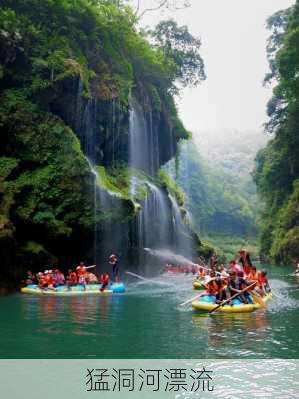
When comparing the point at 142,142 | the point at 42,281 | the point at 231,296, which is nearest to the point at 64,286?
the point at 42,281

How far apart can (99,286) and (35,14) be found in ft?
52.0

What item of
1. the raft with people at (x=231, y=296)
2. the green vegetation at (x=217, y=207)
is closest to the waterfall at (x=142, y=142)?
the raft with people at (x=231, y=296)

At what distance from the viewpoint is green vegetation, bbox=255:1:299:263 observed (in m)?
32.8

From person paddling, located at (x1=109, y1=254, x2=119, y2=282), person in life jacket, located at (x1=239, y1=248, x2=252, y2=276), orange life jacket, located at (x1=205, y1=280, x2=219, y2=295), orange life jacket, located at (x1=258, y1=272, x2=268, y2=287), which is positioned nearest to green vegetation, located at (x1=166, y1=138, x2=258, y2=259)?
person paddling, located at (x1=109, y1=254, x2=119, y2=282)

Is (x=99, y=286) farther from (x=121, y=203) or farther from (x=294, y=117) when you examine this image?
(x=294, y=117)

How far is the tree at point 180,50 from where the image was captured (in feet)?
132

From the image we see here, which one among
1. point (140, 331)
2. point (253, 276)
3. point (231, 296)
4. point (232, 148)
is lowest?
point (140, 331)

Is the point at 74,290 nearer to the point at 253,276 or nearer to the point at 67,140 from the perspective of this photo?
the point at 253,276

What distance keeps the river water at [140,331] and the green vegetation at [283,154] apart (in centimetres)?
2135

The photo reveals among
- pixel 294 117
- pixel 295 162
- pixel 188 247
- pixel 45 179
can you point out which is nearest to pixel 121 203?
pixel 45 179

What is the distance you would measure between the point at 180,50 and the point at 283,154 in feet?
43.6

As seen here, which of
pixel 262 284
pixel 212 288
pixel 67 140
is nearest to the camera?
pixel 212 288

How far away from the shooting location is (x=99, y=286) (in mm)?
20594

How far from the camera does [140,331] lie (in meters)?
10.9
